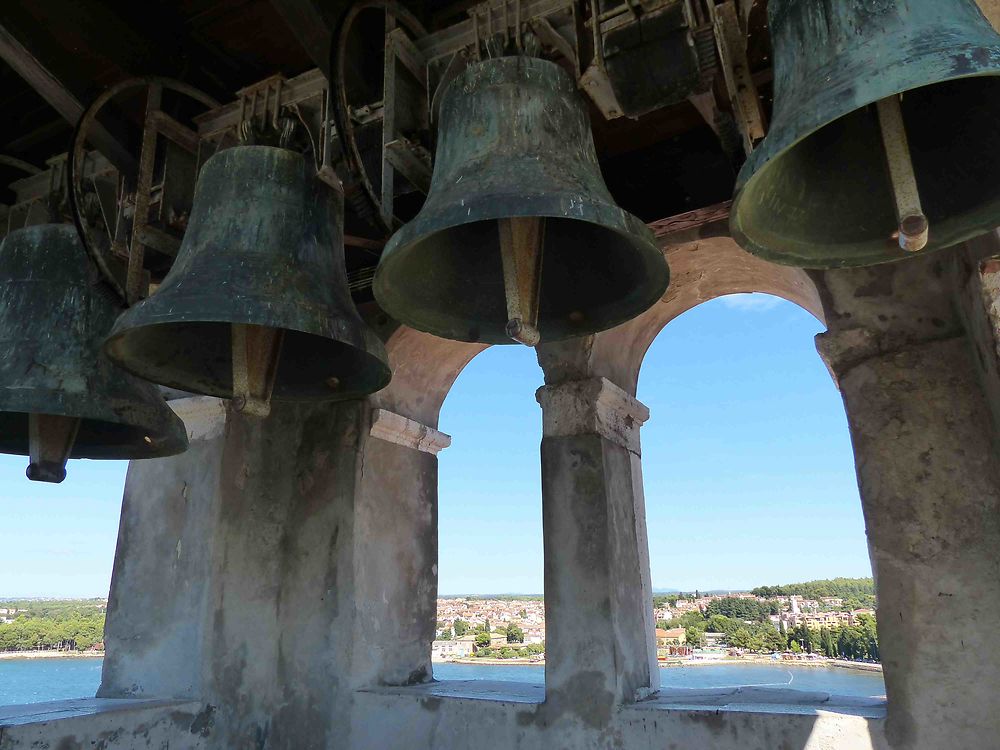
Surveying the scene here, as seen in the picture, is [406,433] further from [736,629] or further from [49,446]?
[736,629]

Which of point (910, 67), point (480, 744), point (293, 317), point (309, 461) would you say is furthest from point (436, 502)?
point (910, 67)

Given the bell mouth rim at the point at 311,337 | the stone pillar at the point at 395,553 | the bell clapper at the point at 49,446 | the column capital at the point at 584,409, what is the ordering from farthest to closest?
the stone pillar at the point at 395,553, the column capital at the point at 584,409, the bell clapper at the point at 49,446, the bell mouth rim at the point at 311,337

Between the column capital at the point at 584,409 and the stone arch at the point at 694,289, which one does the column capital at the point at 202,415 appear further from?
the stone arch at the point at 694,289

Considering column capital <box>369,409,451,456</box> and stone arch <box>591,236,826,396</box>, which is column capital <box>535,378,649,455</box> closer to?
stone arch <box>591,236,826,396</box>

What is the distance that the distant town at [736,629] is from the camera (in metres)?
7.77

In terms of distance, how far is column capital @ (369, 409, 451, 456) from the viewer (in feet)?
14.4

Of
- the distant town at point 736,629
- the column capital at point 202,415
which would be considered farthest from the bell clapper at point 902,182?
the distant town at point 736,629

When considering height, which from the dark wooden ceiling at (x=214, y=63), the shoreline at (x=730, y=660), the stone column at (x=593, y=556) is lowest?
the shoreline at (x=730, y=660)

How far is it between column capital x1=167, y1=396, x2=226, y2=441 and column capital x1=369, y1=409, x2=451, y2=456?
0.95 meters

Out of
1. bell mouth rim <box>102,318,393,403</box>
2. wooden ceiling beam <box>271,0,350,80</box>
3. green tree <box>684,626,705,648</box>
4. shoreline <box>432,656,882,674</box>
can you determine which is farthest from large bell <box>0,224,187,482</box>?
shoreline <box>432,656,882,674</box>

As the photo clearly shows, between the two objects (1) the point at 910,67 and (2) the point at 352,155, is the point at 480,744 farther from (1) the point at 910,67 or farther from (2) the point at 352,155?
(1) the point at 910,67

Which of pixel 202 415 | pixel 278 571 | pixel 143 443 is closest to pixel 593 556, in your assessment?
pixel 278 571

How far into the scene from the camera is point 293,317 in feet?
7.67

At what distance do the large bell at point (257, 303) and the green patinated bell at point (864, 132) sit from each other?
1.48 meters
